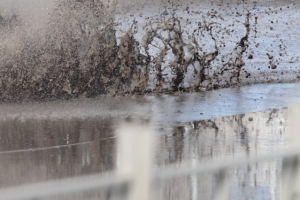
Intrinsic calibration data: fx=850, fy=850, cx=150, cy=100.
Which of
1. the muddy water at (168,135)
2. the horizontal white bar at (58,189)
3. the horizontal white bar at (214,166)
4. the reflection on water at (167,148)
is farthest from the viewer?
the muddy water at (168,135)

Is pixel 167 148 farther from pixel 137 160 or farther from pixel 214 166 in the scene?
pixel 137 160

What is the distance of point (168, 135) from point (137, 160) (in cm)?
538

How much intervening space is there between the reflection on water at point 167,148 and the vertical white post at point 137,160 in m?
2.05

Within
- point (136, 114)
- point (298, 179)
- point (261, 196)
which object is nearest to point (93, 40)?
point (136, 114)

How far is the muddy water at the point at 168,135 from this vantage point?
6.52 metres

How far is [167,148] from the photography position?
25.4 feet

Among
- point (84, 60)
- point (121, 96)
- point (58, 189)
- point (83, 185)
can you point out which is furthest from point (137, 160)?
point (84, 60)

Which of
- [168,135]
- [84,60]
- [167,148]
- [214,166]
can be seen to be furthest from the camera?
[84,60]

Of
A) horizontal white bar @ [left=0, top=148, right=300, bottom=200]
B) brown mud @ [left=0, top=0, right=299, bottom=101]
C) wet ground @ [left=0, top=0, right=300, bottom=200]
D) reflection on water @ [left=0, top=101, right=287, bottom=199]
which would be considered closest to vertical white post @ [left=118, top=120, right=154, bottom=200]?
horizontal white bar @ [left=0, top=148, right=300, bottom=200]

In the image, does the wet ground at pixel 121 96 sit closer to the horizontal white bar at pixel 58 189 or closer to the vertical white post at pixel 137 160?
the vertical white post at pixel 137 160

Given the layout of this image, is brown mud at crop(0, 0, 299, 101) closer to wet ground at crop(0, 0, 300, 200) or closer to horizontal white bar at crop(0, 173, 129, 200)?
wet ground at crop(0, 0, 300, 200)

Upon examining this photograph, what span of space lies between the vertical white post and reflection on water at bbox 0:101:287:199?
205cm

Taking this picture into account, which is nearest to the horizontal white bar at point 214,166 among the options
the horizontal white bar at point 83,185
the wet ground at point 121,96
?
the horizontal white bar at point 83,185

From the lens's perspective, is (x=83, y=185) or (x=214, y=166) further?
(x=214, y=166)
